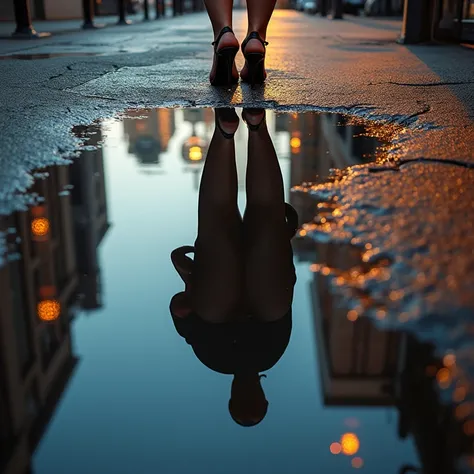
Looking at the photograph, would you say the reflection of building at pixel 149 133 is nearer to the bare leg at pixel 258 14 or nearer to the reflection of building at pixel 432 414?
the bare leg at pixel 258 14

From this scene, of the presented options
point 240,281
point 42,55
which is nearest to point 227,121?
point 240,281

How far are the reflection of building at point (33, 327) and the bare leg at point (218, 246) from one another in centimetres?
17

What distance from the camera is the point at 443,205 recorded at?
1.04 meters

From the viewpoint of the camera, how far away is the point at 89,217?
1.03m

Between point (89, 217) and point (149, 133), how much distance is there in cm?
72

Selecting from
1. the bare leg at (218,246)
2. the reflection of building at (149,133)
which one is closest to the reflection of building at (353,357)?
the bare leg at (218,246)

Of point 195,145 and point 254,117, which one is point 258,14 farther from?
point 195,145

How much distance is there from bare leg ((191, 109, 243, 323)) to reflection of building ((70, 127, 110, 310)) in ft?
0.44

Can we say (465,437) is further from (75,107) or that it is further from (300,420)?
(75,107)

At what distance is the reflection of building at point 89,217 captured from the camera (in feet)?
2.63

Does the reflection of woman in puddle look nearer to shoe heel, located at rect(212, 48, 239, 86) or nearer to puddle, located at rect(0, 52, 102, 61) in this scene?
shoe heel, located at rect(212, 48, 239, 86)

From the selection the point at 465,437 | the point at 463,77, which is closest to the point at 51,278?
the point at 465,437

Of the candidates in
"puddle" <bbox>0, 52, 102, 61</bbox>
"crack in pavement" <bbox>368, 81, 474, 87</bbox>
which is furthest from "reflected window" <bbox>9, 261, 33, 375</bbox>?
"puddle" <bbox>0, 52, 102, 61</bbox>

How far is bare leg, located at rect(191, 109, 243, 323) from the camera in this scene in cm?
77
